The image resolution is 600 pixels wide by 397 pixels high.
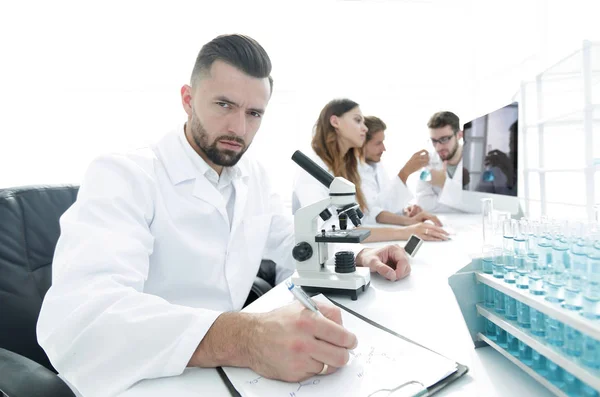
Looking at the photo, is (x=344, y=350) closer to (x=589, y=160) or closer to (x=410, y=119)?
(x=589, y=160)

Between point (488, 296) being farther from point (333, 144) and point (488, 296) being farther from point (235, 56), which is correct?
point (333, 144)

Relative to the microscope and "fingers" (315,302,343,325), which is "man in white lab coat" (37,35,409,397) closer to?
"fingers" (315,302,343,325)

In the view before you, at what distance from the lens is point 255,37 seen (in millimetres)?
3086

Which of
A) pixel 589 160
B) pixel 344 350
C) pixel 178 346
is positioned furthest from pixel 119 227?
pixel 589 160

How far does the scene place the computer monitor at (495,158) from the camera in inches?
57.5

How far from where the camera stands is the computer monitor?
4.79 feet

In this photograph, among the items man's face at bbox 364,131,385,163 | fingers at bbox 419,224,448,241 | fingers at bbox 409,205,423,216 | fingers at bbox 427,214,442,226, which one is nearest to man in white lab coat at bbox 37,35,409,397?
fingers at bbox 419,224,448,241

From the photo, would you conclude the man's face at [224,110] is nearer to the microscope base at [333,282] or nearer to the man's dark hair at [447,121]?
the microscope base at [333,282]

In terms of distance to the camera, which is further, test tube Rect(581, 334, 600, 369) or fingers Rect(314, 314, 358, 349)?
fingers Rect(314, 314, 358, 349)

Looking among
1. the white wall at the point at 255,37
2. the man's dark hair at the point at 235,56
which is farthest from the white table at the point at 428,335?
the white wall at the point at 255,37

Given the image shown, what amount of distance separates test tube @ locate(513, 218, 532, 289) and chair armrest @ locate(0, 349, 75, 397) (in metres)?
0.83

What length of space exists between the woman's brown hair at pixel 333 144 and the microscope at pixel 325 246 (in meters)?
1.30

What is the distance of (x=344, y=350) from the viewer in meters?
0.53

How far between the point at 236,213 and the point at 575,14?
230 cm
